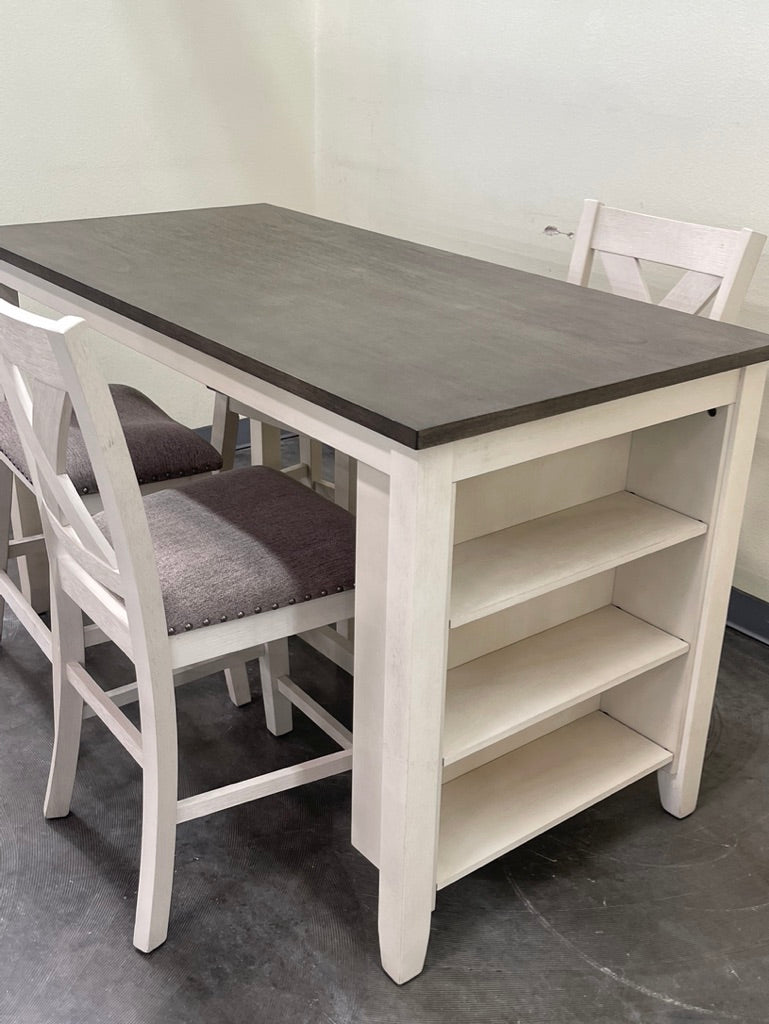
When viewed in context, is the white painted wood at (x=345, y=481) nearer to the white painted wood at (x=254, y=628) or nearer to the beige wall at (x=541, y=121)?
the white painted wood at (x=254, y=628)

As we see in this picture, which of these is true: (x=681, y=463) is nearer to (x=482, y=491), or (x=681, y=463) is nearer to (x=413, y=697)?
(x=482, y=491)

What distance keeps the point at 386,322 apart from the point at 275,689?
0.80 m

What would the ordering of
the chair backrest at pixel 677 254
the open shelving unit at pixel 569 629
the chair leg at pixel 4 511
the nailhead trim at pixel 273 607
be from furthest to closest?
the chair leg at pixel 4 511 < the chair backrest at pixel 677 254 < the open shelving unit at pixel 569 629 < the nailhead trim at pixel 273 607

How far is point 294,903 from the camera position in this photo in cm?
160

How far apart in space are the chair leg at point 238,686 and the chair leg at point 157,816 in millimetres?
601

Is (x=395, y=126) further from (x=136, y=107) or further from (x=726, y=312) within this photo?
(x=726, y=312)

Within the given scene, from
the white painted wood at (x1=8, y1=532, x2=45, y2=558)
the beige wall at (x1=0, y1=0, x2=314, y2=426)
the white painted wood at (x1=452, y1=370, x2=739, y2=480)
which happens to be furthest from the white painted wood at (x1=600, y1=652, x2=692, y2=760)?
the beige wall at (x1=0, y1=0, x2=314, y2=426)

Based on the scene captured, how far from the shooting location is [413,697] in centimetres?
127

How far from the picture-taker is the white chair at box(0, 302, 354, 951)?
124 cm

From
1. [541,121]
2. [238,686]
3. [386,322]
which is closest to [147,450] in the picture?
[238,686]

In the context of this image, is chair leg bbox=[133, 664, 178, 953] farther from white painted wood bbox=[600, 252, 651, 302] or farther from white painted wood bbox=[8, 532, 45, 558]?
white painted wood bbox=[600, 252, 651, 302]

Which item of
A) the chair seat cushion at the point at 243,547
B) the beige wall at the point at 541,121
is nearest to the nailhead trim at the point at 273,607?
the chair seat cushion at the point at 243,547

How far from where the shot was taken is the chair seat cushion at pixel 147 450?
6.10 ft

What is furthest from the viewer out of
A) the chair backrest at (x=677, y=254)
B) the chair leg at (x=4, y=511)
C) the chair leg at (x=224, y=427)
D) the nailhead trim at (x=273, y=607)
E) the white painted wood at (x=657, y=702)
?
the chair leg at (x=224, y=427)
